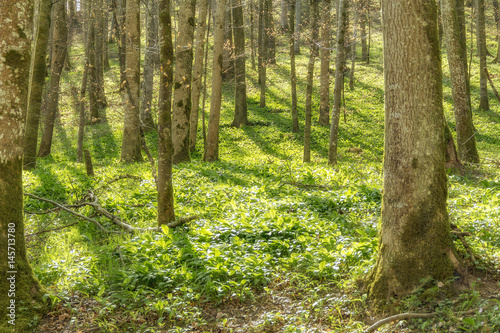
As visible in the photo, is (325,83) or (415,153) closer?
(415,153)

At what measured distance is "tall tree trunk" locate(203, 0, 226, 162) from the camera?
1386 centimetres

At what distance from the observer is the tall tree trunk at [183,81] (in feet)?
40.4

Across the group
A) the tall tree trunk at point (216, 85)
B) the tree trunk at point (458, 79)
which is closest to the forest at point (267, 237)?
the tree trunk at point (458, 79)

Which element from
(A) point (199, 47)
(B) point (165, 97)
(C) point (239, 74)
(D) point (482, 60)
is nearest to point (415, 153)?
(B) point (165, 97)

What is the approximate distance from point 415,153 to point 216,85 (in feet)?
36.1

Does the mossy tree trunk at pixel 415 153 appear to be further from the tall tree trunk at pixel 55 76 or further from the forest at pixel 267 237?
the tall tree trunk at pixel 55 76

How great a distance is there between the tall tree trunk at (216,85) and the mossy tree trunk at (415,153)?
10.4 m

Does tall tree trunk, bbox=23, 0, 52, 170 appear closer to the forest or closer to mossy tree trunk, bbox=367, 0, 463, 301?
the forest

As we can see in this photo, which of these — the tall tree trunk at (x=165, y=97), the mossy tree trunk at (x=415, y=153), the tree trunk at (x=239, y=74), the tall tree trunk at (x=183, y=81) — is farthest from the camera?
the tree trunk at (x=239, y=74)

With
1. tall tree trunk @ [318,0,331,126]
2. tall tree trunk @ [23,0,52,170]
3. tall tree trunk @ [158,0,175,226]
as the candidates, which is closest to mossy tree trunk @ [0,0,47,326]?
tall tree trunk @ [158,0,175,226]

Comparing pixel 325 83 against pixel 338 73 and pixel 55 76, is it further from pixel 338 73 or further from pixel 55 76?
pixel 55 76

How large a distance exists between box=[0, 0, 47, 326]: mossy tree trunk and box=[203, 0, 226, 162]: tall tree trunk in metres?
10.0

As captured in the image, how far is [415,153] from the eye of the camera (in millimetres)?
4098

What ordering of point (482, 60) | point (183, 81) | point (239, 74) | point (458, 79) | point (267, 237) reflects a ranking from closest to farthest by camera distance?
point (267, 237), point (458, 79), point (183, 81), point (482, 60), point (239, 74)
